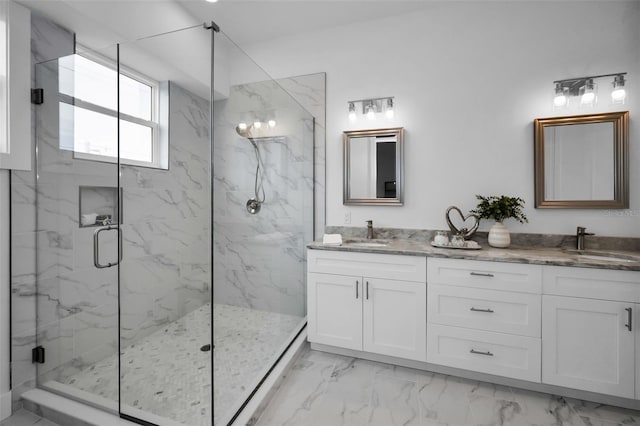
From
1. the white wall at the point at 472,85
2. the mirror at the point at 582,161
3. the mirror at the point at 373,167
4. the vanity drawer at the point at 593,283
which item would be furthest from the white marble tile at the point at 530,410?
the mirror at the point at 373,167

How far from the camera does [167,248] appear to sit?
1.57 m

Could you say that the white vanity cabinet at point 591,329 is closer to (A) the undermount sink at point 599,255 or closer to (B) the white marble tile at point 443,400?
(A) the undermount sink at point 599,255

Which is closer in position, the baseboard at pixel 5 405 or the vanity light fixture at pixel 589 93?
the baseboard at pixel 5 405

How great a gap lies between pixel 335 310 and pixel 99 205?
1662 mm

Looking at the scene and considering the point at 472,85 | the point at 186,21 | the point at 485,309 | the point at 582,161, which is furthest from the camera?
the point at 186,21

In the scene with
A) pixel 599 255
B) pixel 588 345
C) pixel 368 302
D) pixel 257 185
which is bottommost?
pixel 588 345

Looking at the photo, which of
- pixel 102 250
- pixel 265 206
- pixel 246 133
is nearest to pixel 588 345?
pixel 265 206

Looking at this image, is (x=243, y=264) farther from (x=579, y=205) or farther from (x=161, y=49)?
(x=579, y=205)

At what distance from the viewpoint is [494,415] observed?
159 centimetres

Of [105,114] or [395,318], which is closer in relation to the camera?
[105,114]

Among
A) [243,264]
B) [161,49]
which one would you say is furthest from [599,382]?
[161,49]

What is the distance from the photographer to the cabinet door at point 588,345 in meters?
1.58

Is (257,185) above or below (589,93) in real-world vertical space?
below

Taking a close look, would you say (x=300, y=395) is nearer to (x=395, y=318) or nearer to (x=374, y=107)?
(x=395, y=318)
